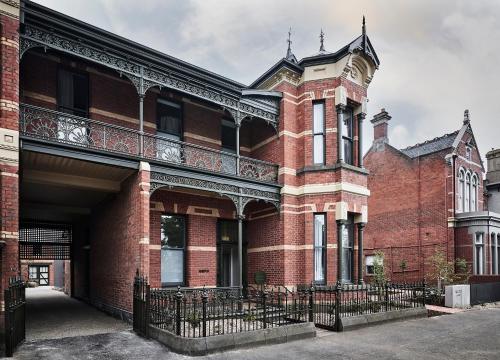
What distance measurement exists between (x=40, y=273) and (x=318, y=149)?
29.8 meters

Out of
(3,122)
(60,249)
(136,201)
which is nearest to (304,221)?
(136,201)

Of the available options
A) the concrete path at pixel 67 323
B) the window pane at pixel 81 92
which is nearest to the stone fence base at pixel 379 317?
the concrete path at pixel 67 323

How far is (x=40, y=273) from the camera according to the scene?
34031mm

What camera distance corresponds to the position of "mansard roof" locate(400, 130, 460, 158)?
76.6 ft

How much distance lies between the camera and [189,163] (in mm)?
13000

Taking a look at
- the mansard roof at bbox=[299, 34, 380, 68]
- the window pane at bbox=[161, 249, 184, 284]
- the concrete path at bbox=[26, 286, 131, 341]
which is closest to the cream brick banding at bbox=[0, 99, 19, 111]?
the concrete path at bbox=[26, 286, 131, 341]

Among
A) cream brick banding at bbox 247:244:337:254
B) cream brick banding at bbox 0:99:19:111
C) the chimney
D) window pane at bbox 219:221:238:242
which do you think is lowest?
cream brick banding at bbox 247:244:337:254

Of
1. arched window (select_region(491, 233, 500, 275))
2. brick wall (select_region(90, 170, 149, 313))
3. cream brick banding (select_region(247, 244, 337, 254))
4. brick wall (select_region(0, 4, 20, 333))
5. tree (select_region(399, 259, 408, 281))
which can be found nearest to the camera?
brick wall (select_region(0, 4, 20, 333))

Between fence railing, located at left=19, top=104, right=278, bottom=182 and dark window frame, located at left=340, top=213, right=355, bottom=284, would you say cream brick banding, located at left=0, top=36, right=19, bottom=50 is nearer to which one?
fence railing, located at left=19, top=104, right=278, bottom=182

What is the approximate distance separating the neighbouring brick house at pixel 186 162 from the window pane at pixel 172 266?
4cm

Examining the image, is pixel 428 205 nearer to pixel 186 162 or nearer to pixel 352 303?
pixel 352 303

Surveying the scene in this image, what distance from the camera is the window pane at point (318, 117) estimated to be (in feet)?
48.5

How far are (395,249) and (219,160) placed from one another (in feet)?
50.5

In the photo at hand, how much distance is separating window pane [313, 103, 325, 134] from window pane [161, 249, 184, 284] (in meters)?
6.74
